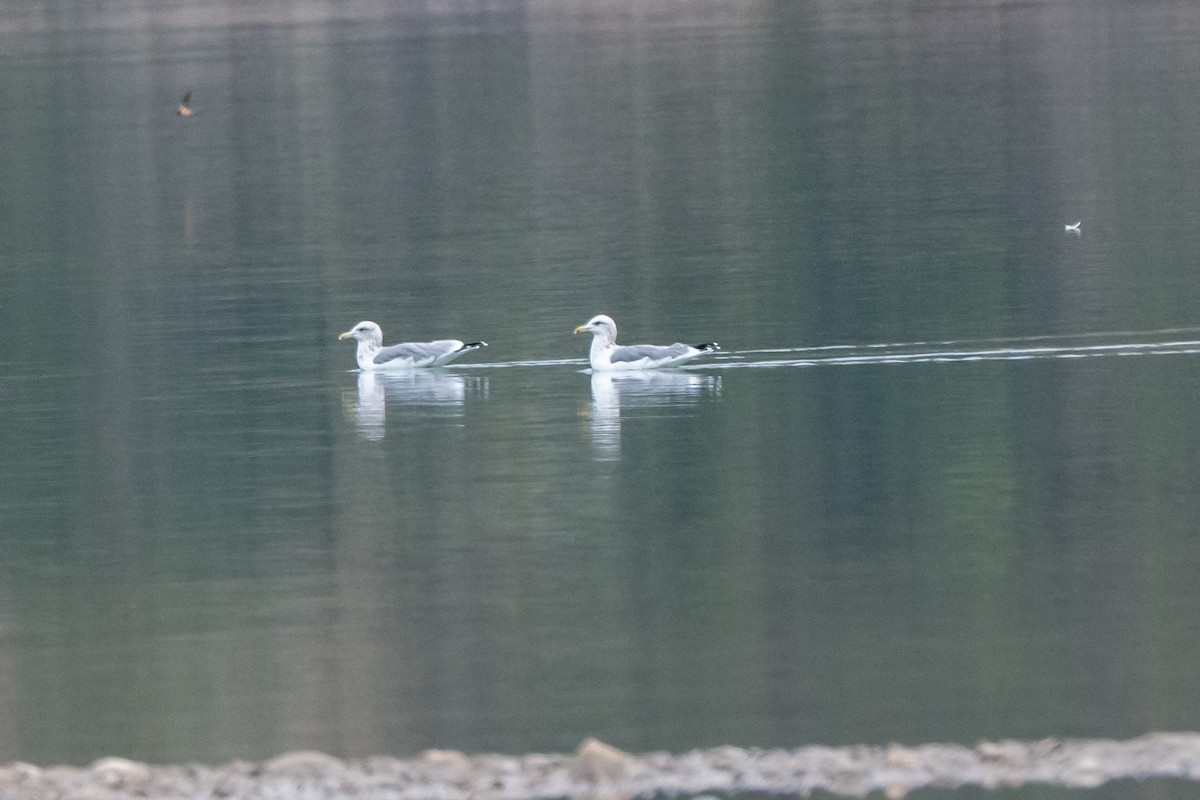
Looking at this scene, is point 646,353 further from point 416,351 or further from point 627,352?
point 416,351

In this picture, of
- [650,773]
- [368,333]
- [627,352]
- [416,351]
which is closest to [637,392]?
[627,352]

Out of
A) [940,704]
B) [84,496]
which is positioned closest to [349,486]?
[84,496]

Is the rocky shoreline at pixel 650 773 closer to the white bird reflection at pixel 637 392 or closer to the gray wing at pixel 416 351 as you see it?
the white bird reflection at pixel 637 392

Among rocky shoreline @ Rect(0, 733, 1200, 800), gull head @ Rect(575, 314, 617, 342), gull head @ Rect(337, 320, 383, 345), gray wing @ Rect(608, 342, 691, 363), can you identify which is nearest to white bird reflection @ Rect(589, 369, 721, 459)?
gray wing @ Rect(608, 342, 691, 363)

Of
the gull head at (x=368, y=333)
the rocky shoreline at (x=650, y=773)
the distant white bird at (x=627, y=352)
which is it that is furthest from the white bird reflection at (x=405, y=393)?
the rocky shoreline at (x=650, y=773)

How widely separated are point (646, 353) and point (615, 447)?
11.9 ft

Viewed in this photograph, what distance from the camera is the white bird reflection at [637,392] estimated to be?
20953 mm

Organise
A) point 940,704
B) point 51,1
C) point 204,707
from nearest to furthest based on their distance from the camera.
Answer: point 940,704 < point 204,707 < point 51,1

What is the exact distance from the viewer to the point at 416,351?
24.1m

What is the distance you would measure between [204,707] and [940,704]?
3.93m

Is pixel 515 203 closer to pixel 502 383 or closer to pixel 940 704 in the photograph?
pixel 502 383

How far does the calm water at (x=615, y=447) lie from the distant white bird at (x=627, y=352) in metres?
0.21

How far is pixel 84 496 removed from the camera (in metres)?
19.0

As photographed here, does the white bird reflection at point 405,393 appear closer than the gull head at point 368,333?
Yes
